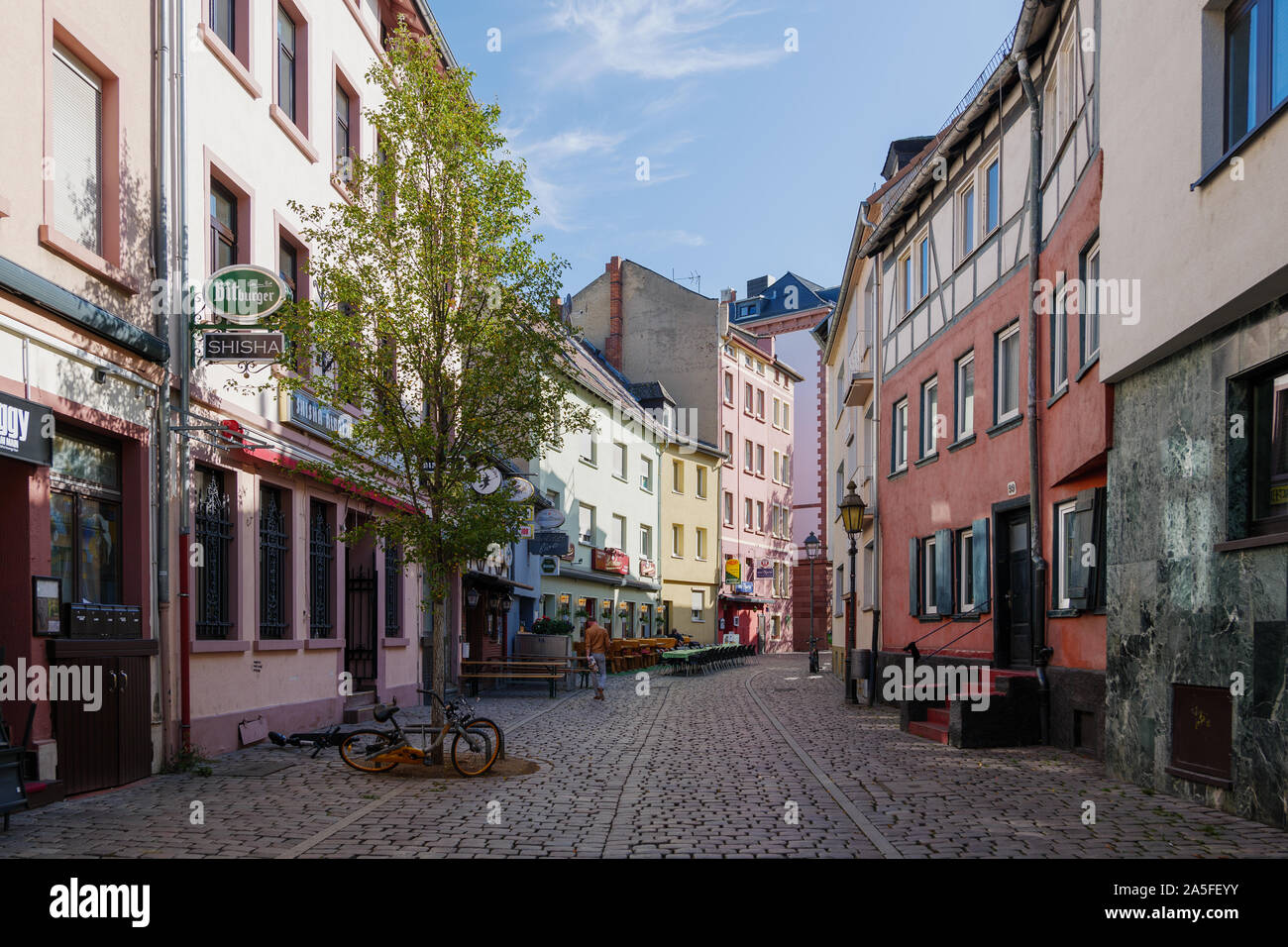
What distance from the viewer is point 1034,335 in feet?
48.5

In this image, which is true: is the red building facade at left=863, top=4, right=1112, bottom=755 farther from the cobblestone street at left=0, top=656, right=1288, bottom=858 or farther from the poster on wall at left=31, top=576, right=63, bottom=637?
the poster on wall at left=31, top=576, right=63, bottom=637

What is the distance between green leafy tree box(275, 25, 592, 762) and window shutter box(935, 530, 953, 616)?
7.96m

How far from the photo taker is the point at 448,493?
41.3 feet

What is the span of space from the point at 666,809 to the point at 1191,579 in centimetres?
472

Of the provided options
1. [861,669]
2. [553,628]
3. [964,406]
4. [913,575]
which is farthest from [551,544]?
[964,406]

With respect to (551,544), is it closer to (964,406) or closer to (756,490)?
(964,406)

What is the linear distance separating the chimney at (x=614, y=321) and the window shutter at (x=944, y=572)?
1355 inches

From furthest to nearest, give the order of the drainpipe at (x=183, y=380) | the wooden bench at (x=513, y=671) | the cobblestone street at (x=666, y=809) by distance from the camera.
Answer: the wooden bench at (x=513, y=671), the drainpipe at (x=183, y=380), the cobblestone street at (x=666, y=809)

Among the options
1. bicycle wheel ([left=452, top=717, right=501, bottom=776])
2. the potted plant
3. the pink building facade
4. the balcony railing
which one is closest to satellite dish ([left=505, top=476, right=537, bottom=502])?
bicycle wheel ([left=452, top=717, right=501, bottom=776])

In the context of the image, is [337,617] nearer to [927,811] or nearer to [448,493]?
[448,493]

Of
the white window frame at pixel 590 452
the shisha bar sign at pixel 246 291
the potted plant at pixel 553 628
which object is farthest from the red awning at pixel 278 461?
the white window frame at pixel 590 452

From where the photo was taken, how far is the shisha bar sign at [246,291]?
1202 cm

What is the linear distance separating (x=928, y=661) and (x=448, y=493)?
9.22 m

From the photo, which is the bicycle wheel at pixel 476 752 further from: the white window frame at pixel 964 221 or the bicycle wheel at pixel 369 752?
the white window frame at pixel 964 221
